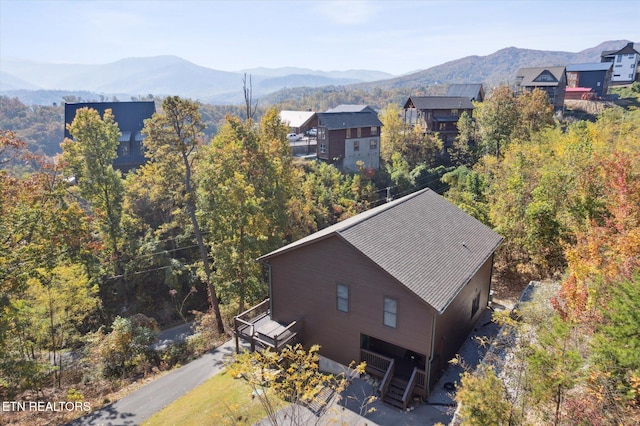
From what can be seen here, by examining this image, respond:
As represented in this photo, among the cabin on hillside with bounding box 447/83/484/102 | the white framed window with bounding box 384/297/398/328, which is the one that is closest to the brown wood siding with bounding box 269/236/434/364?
the white framed window with bounding box 384/297/398/328

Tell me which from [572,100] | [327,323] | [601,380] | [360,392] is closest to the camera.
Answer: [601,380]

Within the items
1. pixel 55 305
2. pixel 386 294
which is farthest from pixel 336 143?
pixel 55 305

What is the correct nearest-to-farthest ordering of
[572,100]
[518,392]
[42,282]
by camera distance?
[518,392] → [42,282] → [572,100]

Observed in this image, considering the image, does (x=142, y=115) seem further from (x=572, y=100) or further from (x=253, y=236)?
(x=572, y=100)

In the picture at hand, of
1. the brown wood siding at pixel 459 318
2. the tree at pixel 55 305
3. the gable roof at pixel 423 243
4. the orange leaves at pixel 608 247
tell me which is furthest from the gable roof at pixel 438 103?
the tree at pixel 55 305

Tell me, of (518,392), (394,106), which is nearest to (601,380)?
(518,392)

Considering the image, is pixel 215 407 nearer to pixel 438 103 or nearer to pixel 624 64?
pixel 438 103
